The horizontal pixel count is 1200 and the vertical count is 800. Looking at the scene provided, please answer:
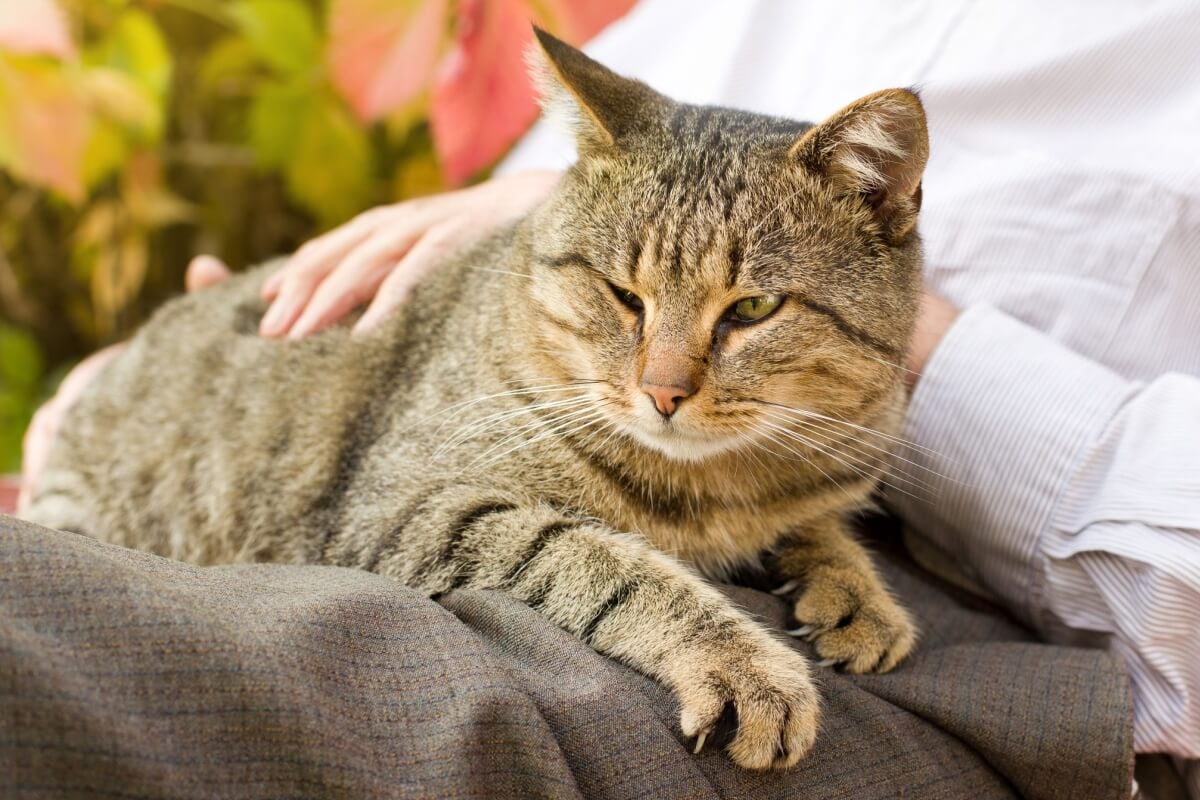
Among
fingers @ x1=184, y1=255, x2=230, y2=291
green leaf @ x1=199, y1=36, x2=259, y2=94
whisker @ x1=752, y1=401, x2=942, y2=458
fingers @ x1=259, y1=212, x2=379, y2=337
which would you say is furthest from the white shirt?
green leaf @ x1=199, y1=36, x2=259, y2=94

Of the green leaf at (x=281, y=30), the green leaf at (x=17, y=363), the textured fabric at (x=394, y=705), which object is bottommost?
the green leaf at (x=17, y=363)

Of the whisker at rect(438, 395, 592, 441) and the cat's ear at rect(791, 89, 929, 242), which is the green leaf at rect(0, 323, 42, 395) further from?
the cat's ear at rect(791, 89, 929, 242)

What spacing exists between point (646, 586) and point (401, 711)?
306mm

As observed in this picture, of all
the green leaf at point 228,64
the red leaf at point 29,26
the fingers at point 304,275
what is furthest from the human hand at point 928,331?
the green leaf at point 228,64

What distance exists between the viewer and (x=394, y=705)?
78 centimetres

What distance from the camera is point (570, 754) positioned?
80 cm

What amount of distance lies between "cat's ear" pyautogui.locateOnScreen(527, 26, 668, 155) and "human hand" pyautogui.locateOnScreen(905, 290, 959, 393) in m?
0.45

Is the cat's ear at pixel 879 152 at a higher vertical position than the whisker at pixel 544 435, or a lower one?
higher

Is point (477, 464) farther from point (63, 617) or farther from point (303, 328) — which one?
point (63, 617)

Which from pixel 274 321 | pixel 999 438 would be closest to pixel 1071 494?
pixel 999 438

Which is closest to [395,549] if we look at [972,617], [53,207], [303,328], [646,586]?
[646,586]

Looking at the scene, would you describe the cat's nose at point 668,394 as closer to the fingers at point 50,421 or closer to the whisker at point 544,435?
the whisker at point 544,435

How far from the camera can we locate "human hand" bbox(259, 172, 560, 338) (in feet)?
4.55

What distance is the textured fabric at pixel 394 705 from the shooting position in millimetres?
663
